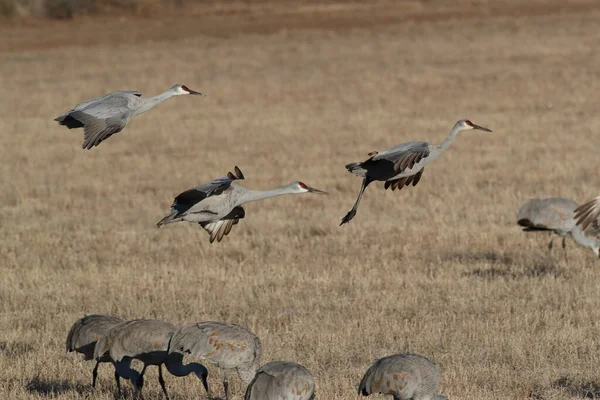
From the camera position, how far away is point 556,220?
39.5 ft

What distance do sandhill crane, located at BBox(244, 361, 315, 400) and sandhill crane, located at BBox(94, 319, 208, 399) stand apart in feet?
2.72

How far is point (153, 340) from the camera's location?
7422 mm

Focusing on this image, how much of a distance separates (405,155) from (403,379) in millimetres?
1424

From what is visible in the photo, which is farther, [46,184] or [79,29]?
[79,29]

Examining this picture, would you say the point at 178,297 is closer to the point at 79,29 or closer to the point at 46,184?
the point at 46,184

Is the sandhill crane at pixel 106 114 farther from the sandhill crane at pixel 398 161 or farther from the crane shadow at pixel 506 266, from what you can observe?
the crane shadow at pixel 506 266

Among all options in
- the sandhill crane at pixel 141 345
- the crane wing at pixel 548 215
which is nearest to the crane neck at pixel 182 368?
the sandhill crane at pixel 141 345

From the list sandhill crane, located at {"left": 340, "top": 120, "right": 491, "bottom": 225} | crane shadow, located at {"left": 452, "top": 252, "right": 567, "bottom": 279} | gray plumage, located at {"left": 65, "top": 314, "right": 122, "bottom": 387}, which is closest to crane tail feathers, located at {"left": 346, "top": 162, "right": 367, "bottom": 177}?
sandhill crane, located at {"left": 340, "top": 120, "right": 491, "bottom": 225}

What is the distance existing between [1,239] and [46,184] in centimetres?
392

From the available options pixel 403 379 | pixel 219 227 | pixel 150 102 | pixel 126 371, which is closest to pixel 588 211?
pixel 403 379

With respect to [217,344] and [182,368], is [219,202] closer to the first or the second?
[217,344]

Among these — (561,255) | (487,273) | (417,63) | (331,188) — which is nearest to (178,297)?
(487,273)

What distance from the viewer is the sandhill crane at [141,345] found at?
7379 millimetres

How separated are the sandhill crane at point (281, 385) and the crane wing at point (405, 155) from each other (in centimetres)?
144
